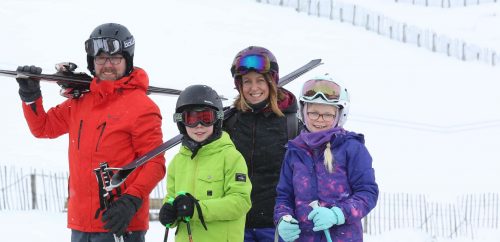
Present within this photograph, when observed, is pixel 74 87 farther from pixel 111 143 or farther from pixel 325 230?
pixel 325 230

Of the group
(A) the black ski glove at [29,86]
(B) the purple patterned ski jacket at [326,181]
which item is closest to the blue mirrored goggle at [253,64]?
(B) the purple patterned ski jacket at [326,181]

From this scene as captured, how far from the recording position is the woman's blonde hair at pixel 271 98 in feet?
17.8

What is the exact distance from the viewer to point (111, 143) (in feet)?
17.5

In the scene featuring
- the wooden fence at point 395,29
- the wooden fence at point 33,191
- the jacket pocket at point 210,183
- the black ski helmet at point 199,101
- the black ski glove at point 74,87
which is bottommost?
the wooden fence at point 33,191

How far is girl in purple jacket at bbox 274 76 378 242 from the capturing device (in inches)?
183

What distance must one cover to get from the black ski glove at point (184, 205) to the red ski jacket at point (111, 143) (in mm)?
542

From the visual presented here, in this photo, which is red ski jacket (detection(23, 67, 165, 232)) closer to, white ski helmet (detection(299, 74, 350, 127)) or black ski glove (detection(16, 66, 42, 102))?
black ski glove (detection(16, 66, 42, 102))

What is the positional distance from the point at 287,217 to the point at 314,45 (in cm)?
3841

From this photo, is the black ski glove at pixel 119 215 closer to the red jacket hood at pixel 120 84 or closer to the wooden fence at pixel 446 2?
the red jacket hood at pixel 120 84

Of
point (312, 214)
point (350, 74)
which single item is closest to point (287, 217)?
point (312, 214)

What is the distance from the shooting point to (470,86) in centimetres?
3841

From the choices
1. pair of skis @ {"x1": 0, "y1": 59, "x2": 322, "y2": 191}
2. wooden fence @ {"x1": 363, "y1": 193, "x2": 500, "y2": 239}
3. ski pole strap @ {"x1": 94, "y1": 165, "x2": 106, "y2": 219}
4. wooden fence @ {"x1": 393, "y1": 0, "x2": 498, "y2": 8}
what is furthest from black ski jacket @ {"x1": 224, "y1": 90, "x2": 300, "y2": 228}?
wooden fence @ {"x1": 393, "y1": 0, "x2": 498, "y2": 8}

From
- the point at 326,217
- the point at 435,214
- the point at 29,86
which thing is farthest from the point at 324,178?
the point at 435,214

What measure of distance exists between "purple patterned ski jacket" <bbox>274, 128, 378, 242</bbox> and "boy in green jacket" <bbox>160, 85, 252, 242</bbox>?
28 cm
